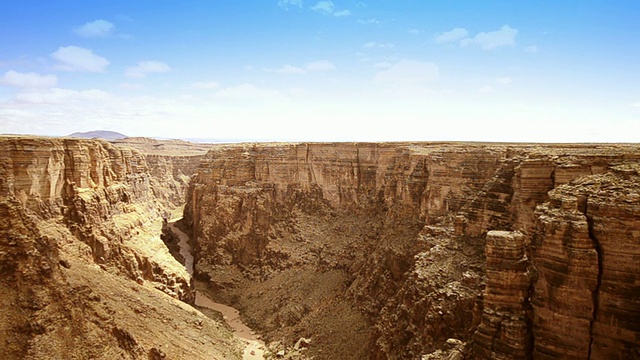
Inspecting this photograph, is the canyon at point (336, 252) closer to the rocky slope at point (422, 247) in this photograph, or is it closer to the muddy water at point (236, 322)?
the rocky slope at point (422, 247)

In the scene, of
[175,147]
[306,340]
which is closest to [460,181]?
[306,340]

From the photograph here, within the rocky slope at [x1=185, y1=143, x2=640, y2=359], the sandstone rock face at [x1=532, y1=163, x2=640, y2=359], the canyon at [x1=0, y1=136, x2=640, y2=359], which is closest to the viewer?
the sandstone rock face at [x1=532, y1=163, x2=640, y2=359]

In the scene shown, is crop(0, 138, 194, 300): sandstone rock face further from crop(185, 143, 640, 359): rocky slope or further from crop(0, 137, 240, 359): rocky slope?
crop(185, 143, 640, 359): rocky slope

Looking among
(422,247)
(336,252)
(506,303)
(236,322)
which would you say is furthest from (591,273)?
(236,322)

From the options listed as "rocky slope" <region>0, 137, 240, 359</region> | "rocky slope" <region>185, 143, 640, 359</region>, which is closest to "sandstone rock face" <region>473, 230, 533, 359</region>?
"rocky slope" <region>185, 143, 640, 359</region>

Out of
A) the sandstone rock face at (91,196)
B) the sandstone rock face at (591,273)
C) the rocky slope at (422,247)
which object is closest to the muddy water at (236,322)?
the rocky slope at (422,247)

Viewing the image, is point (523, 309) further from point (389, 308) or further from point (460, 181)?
point (460, 181)

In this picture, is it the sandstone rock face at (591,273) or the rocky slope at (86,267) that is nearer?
the sandstone rock face at (591,273)
